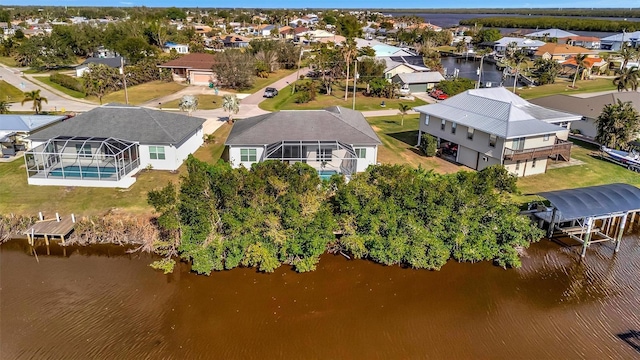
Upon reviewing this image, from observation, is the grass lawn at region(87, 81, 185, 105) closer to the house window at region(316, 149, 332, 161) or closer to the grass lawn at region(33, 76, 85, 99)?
the grass lawn at region(33, 76, 85, 99)

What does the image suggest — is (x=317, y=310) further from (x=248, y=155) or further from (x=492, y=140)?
(x=492, y=140)

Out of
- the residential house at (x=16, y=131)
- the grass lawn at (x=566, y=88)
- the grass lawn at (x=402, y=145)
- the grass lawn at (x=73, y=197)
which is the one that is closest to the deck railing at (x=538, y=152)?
the grass lawn at (x=402, y=145)

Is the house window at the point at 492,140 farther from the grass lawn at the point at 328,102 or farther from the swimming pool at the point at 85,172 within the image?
the swimming pool at the point at 85,172

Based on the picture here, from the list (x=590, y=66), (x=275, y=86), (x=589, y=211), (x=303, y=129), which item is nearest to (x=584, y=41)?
(x=590, y=66)

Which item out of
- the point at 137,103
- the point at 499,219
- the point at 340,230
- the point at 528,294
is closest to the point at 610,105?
the point at 499,219

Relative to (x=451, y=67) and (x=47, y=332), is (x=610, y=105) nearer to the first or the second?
(x=47, y=332)

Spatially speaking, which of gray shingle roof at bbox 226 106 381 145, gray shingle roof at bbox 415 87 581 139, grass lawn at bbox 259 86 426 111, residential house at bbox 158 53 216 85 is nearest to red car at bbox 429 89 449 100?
grass lawn at bbox 259 86 426 111
